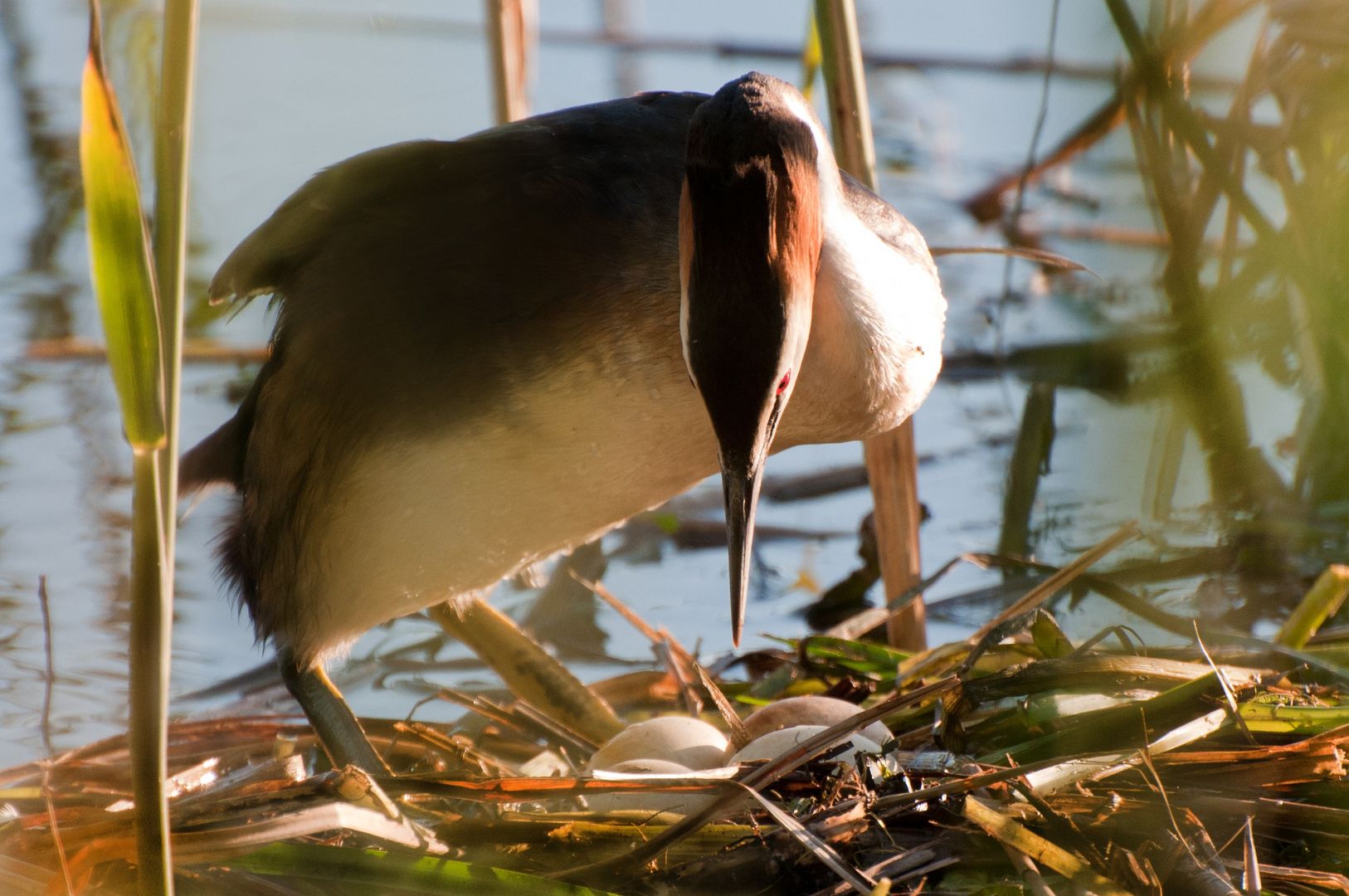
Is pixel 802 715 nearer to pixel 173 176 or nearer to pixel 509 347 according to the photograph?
pixel 509 347

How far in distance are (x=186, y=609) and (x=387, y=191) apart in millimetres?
1638

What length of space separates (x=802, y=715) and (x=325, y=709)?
118cm

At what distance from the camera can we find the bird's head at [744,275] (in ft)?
6.84

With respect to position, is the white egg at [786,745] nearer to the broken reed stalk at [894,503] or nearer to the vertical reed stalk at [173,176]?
the broken reed stalk at [894,503]

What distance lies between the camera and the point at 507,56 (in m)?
3.68

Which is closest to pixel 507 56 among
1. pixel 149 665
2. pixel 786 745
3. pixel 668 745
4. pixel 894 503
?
pixel 894 503

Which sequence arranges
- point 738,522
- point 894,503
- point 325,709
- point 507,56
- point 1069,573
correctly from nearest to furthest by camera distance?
point 738,522
point 1069,573
point 325,709
point 894,503
point 507,56

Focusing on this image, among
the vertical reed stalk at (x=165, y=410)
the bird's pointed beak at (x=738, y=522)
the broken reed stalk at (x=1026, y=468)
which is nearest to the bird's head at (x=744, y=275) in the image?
the bird's pointed beak at (x=738, y=522)

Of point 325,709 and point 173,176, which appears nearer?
point 173,176

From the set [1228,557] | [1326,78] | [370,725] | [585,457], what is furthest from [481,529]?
[1326,78]

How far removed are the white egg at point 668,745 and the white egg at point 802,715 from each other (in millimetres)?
85

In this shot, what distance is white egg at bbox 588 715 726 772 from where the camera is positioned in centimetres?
236

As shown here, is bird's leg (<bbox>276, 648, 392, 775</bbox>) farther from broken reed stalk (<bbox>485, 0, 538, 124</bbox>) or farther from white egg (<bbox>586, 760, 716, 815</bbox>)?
broken reed stalk (<bbox>485, 0, 538, 124</bbox>)

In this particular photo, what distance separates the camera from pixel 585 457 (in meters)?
2.58
